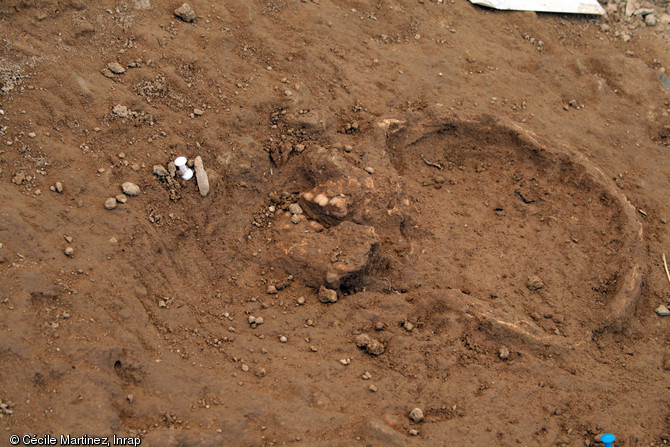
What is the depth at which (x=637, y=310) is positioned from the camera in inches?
195

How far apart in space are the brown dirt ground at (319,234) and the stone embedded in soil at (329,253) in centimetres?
3

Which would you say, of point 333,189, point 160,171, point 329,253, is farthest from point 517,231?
point 160,171

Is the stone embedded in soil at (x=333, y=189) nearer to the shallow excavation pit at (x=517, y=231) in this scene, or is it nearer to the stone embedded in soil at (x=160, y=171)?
the shallow excavation pit at (x=517, y=231)

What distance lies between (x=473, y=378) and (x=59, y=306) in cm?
301

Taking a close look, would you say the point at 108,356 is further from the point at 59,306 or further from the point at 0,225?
the point at 0,225

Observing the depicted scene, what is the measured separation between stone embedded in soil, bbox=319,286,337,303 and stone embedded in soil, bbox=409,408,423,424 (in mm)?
1081

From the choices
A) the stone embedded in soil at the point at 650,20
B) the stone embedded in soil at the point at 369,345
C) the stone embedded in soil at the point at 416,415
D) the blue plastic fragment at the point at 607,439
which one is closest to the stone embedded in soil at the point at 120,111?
the stone embedded in soil at the point at 369,345

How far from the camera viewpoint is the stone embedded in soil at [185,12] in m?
5.25

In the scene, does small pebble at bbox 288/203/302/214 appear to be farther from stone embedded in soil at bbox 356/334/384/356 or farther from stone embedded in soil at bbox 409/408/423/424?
stone embedded in soil at bbox 409/408/423/424

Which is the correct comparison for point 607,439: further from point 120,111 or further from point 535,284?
point 120,111

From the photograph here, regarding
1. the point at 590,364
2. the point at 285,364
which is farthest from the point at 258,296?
the point at 590,364

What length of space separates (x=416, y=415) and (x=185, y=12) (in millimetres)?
4188

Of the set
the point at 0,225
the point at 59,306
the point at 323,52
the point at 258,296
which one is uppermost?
the point at 323,52

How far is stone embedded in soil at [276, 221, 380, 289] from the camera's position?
4453 mm
